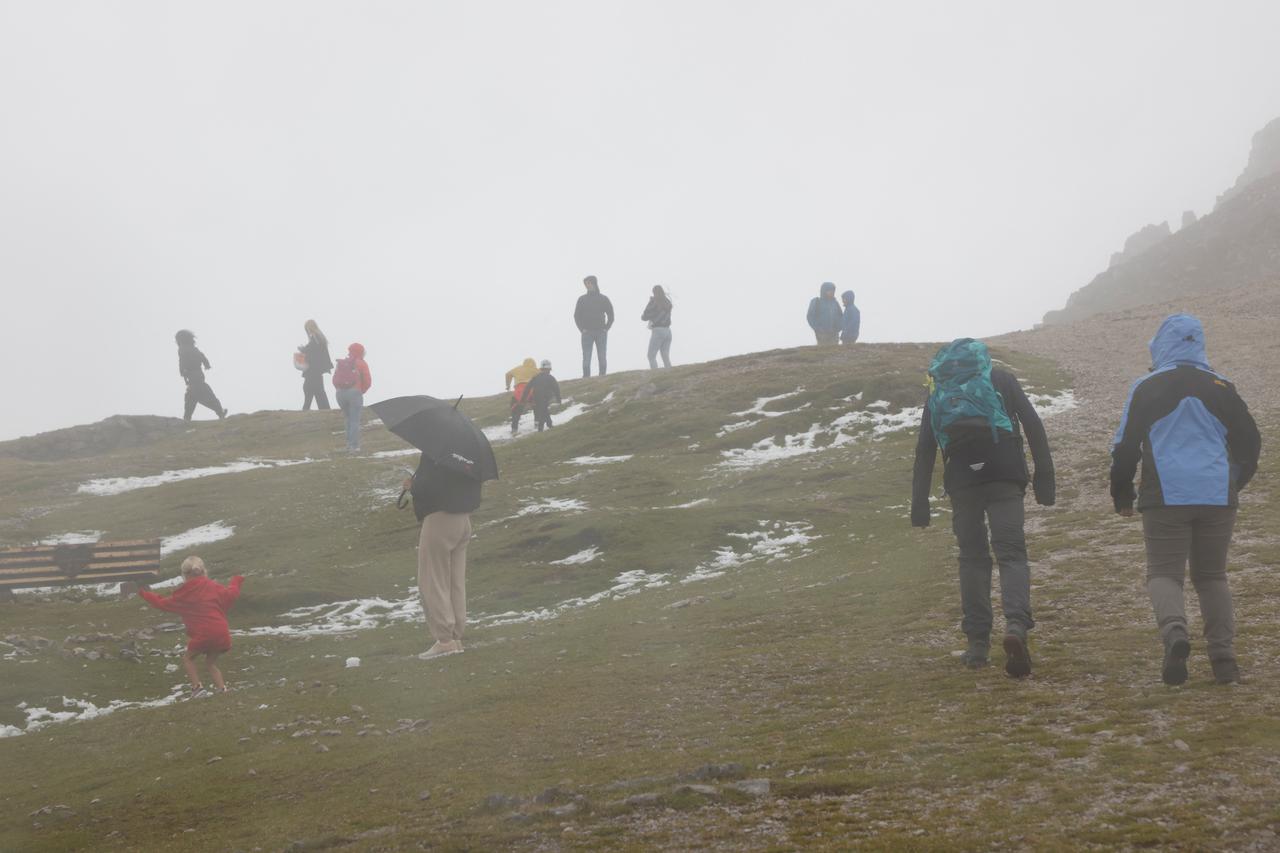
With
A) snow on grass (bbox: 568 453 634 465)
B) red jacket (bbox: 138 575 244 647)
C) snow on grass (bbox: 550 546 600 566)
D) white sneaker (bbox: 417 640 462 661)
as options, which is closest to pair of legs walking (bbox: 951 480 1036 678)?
white sneaker (bbox: 417 640 462 661)

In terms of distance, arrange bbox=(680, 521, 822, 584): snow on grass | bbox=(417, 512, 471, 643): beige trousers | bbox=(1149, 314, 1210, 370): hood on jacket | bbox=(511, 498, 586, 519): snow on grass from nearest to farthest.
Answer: bbox=(1149, 314, 1210, 370): hood on jacket → bbox=(417, 512, 471, 643): beige trousers → bbox=(680, 521, 822, 584): snow on grass → bbox=(511, 498, 586, 519): snow on grass

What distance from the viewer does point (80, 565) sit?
22.5 m

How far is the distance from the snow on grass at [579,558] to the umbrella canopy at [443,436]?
694 centimetres

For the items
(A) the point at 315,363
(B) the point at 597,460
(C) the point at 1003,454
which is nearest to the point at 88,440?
(A) the point at 315,363

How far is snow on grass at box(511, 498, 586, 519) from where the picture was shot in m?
26.8

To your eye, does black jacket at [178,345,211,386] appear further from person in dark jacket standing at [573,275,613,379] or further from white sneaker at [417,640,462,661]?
white sneaker at [417,640,462,661]

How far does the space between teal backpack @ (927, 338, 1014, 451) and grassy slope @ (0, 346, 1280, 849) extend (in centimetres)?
221

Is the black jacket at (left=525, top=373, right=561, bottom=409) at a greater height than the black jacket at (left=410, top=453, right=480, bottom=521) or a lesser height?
greater

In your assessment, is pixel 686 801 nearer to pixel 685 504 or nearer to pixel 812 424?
pixel 685 504

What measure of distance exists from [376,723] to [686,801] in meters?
5.07

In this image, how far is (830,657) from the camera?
1170cm

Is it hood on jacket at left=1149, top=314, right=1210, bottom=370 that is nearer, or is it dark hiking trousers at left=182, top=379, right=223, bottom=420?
hood on jacket at left=1149, top=314, right=1210, bottom=370

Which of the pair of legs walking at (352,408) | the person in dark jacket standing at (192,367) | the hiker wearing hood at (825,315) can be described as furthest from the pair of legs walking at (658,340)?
the person in dark jacket standing at (192,367)

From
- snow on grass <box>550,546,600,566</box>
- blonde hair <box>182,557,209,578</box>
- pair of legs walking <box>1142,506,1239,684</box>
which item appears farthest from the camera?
snow on grass <box>550,546,600,566</box>
